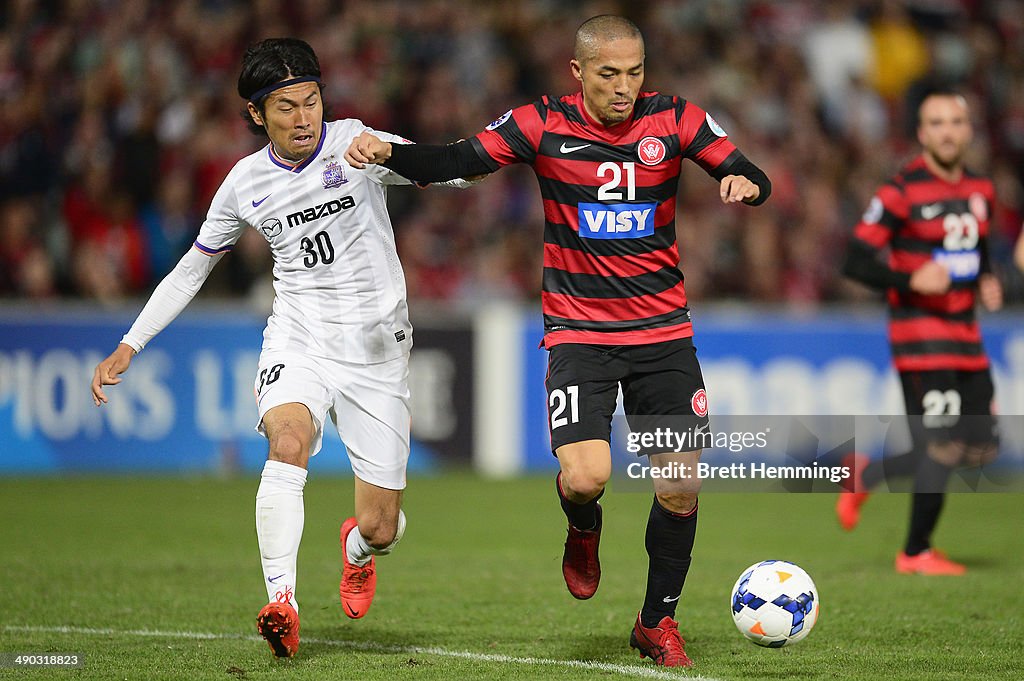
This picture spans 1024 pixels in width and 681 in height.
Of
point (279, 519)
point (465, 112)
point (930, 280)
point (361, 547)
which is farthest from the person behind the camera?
point (465, 112)

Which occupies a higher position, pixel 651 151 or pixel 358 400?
pixel 651 151

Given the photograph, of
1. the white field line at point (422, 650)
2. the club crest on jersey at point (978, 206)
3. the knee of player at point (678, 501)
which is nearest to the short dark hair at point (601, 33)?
the knee of player at point (678, 501)

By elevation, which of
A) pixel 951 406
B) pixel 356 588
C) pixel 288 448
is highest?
pixel 288 448

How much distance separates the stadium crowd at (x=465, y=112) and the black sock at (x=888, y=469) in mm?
5687

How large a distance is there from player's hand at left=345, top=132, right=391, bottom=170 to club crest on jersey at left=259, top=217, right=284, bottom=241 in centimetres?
60

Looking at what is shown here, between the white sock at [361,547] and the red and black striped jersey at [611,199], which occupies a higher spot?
the red and black striped jersey at [611,199]

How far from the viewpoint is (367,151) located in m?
5.71

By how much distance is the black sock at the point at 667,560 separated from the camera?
19.2ft

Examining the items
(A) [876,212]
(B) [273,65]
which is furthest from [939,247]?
(B) [273,65]

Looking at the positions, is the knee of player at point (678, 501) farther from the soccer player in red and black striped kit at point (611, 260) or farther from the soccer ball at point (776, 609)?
the soccer ball at point (776, 609)

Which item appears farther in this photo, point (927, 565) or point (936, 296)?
point (936, 296)

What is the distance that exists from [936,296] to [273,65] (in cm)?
421

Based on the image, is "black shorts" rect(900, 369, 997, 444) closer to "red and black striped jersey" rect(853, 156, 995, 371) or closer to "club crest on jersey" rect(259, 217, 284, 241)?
"red and black striped jersey" rect(853, 156, 995, 371)

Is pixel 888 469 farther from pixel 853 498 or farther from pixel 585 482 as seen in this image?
pixel 585 482
